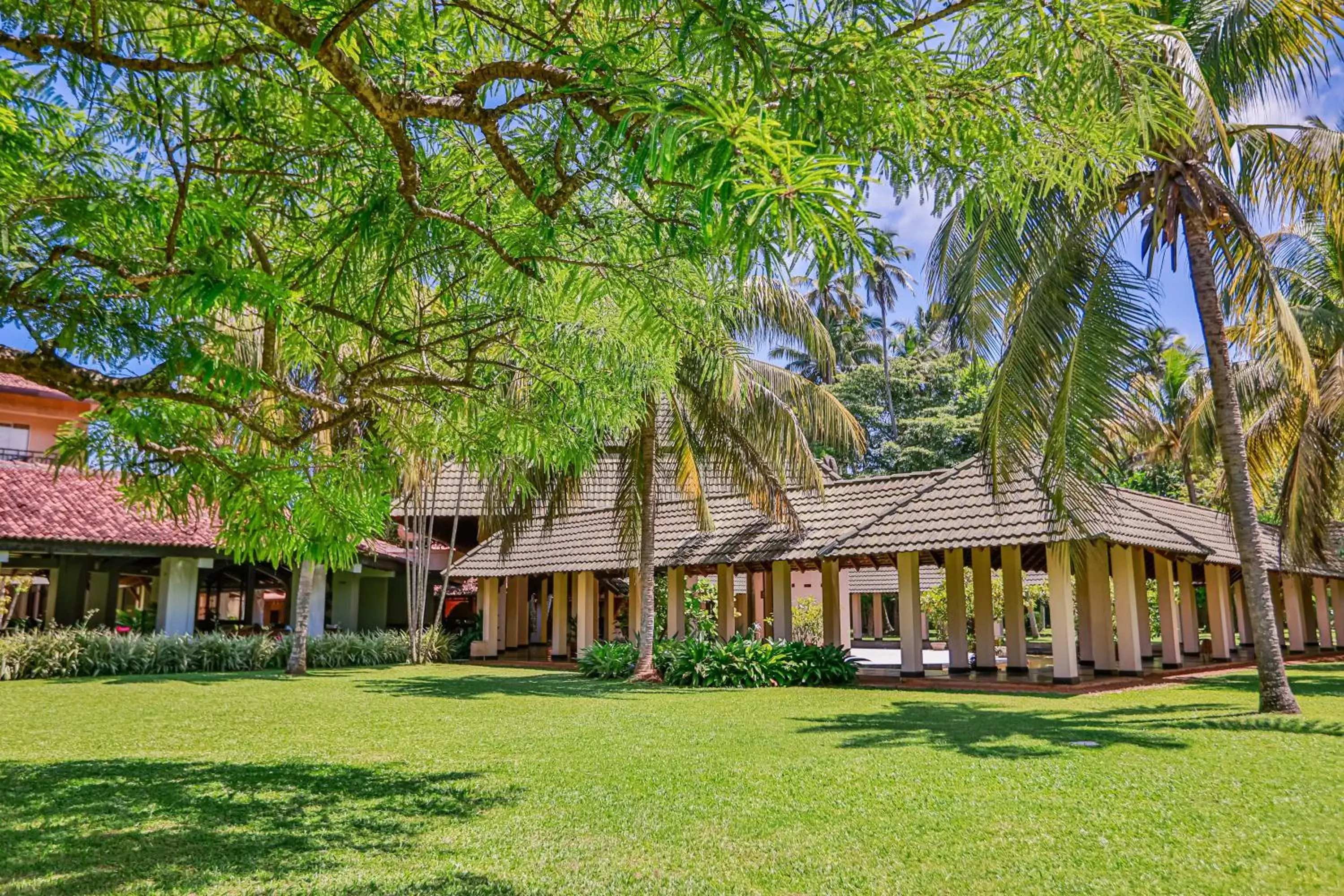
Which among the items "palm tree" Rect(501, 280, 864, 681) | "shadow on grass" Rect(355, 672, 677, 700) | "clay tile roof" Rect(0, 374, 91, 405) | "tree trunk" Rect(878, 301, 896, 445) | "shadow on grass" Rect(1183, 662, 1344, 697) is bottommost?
"shadow on grass" Rect(355, 672, 677, 700)

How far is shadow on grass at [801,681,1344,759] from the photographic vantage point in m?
8.44

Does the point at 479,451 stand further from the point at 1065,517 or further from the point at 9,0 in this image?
the point at 1065,517

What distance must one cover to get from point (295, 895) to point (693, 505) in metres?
17.8

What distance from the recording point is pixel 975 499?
53.3 ft

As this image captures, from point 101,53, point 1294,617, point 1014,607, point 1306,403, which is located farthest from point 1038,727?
point 1294,617

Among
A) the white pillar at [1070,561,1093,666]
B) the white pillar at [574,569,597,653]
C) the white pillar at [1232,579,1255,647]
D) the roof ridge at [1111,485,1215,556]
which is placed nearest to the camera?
the roof ridge at [1111,485,1215,556]

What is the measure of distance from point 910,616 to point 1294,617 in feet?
47.7

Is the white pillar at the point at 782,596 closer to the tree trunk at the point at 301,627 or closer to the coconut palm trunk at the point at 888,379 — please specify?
the tree trunk at the point at 301,627

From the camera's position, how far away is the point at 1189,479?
31.9 m

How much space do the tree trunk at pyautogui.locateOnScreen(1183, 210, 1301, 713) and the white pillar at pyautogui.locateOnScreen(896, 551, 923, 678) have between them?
598 cm

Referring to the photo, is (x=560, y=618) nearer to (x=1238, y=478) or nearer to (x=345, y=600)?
(x=345, y=600)

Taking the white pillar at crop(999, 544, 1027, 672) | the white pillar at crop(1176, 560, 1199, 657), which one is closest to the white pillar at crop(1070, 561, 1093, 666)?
the white pillar at crop(999, 544, 1027, 672)

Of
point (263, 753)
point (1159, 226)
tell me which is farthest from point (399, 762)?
point (1159, 226)

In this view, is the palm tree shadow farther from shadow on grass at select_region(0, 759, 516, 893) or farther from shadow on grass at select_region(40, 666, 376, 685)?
shadow on grass at select_region(40, 666, 376, 685)
